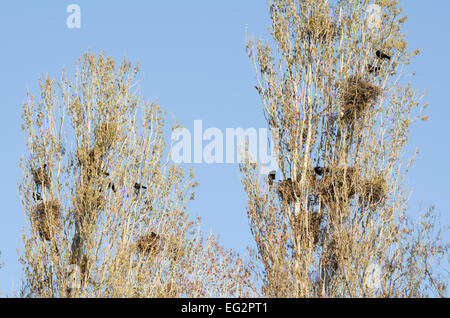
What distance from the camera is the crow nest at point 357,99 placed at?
13.0 metres

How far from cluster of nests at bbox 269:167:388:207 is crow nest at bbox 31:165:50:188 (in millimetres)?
4397

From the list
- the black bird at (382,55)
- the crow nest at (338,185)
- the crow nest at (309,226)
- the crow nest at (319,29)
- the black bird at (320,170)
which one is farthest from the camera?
the crow nest at (319,29)

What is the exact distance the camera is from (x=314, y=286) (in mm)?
11719

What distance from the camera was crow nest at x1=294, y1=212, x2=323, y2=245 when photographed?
1206cm

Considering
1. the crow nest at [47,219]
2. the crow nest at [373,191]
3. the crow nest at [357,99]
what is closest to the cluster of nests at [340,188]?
the crow nest at [373,191]

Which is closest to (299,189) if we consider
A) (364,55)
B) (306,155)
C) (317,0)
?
(306,155)

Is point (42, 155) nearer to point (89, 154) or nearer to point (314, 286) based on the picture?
point (89, 154)

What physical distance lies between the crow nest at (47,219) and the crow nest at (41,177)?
1.37 ft

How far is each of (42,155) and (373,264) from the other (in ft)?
22.0

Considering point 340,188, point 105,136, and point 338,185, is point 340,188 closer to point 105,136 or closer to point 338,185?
point 338,185

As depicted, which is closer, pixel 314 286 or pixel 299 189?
pixel 314 286

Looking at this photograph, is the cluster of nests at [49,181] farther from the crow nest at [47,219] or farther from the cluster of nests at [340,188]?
the cluster of nests at [340,188]

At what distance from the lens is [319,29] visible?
551 inches

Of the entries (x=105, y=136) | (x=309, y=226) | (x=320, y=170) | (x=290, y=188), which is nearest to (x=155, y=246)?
(x=105, y=136)
